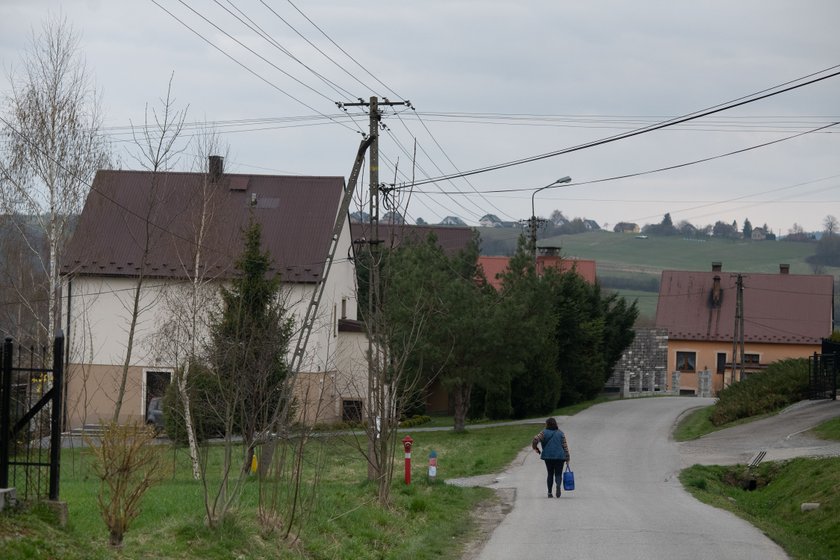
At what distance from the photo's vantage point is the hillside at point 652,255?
4496 inches

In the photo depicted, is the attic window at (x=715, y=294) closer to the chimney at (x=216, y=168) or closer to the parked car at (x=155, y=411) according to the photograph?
the parked car at (x=155, y=411)

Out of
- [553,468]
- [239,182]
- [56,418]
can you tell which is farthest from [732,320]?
[56,418]

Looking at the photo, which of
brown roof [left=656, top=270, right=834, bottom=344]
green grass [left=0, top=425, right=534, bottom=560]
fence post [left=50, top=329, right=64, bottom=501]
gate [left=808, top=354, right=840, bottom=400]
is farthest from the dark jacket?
brown roof [left=656, top=270, right=834, bottom=344]

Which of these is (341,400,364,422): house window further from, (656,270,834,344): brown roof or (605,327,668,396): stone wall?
(656,270,834,344): brown roof

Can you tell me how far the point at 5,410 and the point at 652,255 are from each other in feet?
408

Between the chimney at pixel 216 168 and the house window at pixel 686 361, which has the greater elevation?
the chimney at pixel 216 168

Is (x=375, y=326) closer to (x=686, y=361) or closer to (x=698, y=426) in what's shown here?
(x=698, y=426)

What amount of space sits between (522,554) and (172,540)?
4.31m

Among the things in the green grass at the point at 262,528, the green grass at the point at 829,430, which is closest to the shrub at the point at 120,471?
the green grass at the point at 262,528

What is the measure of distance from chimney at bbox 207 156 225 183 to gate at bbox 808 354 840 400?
19844 mm

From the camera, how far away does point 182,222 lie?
103 feet

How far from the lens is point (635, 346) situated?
65.6 metres

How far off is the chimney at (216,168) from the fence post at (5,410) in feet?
61.0

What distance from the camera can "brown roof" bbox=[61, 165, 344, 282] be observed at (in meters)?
33.5
